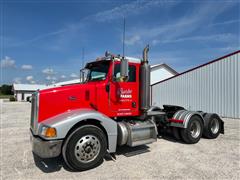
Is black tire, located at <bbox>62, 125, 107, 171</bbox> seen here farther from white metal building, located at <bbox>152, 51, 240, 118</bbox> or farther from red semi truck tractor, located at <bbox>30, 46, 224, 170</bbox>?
white metal building, located at <bbox>152, 51, 240, 118</bbox>

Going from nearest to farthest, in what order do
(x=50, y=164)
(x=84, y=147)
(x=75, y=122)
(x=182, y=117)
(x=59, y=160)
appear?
(x=75, y=122), (x=84, y=147), (x=50, y=164), (x=59, y=160), (x=182, y=117)

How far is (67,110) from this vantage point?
452 centimetres

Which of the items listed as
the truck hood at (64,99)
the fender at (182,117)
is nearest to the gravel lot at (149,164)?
the fender at (182,117)

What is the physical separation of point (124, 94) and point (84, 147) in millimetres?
1917

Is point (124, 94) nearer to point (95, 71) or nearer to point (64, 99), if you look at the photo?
point (95, 71)

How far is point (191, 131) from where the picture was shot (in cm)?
652

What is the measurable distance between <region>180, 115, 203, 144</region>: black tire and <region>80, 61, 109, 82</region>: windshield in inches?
137

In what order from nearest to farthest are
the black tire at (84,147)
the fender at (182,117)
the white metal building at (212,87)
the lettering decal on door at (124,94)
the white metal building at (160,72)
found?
the black tire at (84,147)
the lettering decal on door at (124,94)
the fender at (182,117)
the white metal building at (212,87)
the white metal building at (160,72)

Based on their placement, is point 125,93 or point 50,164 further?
point 125,93

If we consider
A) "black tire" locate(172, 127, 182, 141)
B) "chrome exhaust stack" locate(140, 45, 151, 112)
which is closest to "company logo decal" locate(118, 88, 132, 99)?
"chrome exhaust stack" locate(140, 45, 151, 112)

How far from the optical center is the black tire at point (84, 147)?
4.02 m

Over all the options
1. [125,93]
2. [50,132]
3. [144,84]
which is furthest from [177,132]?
[50,132]

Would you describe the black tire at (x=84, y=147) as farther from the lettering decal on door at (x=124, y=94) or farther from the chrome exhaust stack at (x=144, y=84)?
the chrome exhaust stack at (x=144, y=84)

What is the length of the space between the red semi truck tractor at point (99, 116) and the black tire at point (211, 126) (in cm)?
36
